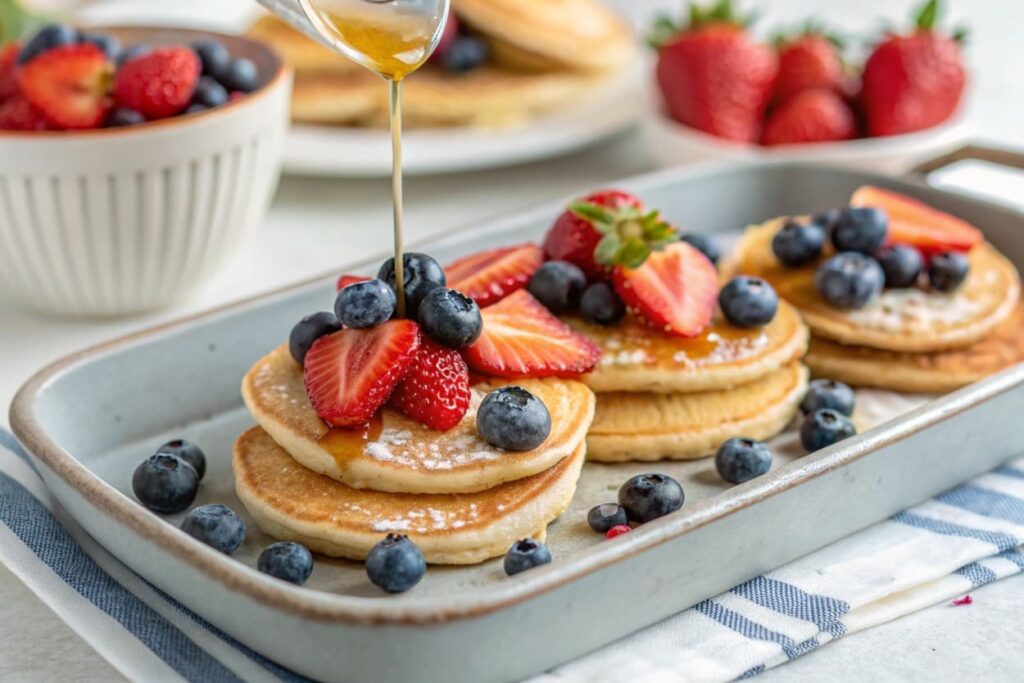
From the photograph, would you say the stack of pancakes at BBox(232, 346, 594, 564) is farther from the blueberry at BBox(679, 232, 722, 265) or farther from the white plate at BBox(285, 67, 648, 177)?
the white plate at BBox(285, 67, 648, 177)

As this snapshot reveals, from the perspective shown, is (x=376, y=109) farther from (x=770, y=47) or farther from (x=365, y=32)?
(x=365, y=32)

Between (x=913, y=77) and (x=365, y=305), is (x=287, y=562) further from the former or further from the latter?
(x=913, y=77)

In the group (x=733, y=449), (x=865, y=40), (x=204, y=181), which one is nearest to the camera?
(x=733, y=449)

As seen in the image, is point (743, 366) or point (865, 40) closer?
point (743, 366)

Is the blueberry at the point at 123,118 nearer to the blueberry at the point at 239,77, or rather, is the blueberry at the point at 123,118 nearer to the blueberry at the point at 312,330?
the blueberry at the point at 239,77

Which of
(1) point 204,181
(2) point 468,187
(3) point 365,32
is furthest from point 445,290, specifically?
(2) point 468,187

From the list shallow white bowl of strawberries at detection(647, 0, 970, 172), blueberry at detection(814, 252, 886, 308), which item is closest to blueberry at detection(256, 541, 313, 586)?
blueberry at detection(814, 252, 886, 308)
